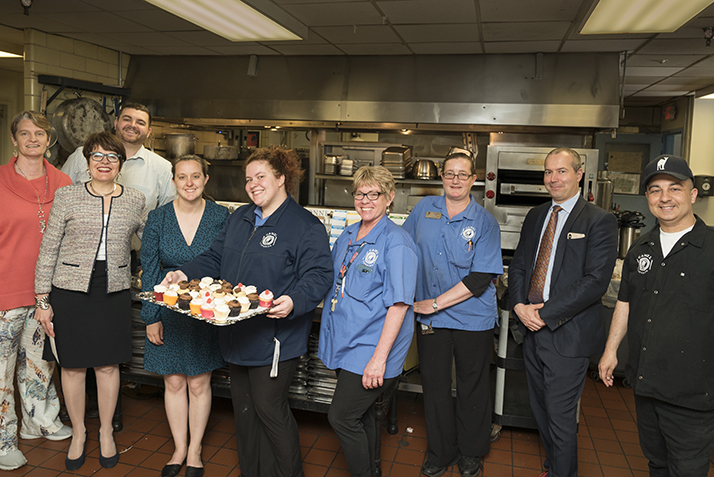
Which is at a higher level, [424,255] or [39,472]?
[424,255]

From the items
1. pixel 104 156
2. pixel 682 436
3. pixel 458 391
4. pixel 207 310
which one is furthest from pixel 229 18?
pixel 682 436

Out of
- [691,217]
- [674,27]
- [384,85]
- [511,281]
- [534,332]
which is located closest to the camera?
[691,217]

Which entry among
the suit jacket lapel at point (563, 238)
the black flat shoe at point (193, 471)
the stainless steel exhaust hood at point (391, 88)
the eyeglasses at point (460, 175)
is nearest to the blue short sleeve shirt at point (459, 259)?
the eyeglasses at point (460, 175)

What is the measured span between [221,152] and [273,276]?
4541 millimetres

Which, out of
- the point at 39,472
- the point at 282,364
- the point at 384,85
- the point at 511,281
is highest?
the point at 384,85

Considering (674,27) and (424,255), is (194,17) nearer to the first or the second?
(424,255)

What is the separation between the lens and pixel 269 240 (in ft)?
8.08

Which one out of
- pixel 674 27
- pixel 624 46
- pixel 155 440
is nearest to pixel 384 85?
pixel 624 46

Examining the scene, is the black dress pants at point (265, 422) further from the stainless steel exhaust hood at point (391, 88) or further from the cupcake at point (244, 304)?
the stainless steel exhaust hood at point (391, 88)

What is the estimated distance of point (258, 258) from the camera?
244 cm

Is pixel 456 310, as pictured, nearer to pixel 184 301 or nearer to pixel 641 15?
pixel 184 301

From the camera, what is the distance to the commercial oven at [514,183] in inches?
216

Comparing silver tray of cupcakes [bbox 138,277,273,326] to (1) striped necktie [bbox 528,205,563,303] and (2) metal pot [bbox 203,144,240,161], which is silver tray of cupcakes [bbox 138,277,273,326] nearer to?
(1) striped necktie [bbox 528,205,563,303]

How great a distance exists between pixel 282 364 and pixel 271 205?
76 cm
